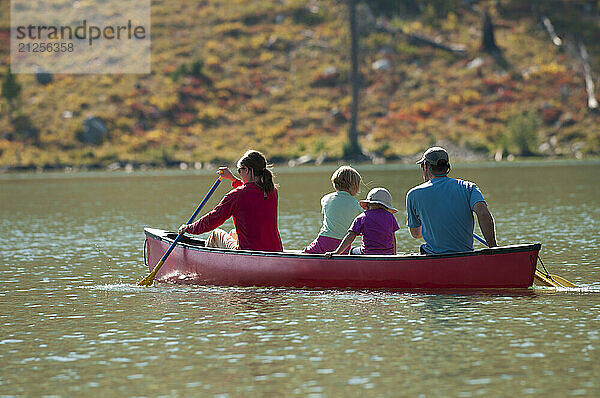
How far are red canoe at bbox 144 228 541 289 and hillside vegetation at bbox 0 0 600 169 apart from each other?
57131mm

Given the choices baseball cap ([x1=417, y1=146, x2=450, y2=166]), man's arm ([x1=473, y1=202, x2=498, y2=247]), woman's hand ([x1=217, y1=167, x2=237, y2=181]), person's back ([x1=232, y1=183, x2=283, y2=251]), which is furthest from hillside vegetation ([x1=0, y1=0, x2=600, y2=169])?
man's arm ([x1=473, y1=202, x2=498, y2=247])

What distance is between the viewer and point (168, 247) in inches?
618

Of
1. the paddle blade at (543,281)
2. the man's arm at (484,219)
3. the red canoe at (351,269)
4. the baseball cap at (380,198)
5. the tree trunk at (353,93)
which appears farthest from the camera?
the tree trunk at (353,93)

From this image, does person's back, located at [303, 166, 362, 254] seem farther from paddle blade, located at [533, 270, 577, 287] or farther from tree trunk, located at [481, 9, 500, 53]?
tree trunk, located at [481, 9, 500, 53]

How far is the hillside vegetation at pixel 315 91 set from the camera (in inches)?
2916

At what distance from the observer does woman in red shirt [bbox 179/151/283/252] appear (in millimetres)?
14156

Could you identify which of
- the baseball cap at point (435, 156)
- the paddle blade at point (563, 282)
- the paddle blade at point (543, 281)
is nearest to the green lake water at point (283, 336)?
the paddle blade at point (543, 281)

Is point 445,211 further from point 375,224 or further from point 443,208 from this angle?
point 375,224

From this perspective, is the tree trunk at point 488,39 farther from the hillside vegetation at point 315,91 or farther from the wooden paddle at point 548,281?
the wooden paddle at point 548,281

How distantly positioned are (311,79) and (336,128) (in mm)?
8066

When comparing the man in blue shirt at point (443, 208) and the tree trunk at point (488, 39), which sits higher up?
the tree trunk at point (488, 39)

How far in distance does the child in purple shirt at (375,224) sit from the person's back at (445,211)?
66cm

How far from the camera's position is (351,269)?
45.5ft

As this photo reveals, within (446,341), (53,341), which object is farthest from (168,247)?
(446,341)
